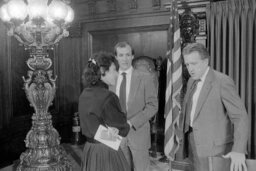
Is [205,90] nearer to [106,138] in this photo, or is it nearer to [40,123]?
[106,138]

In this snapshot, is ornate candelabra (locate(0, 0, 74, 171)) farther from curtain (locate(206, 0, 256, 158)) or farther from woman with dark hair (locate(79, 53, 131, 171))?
curtain (locate(206, 0, 256, 158))

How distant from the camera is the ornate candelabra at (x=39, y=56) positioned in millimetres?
3226

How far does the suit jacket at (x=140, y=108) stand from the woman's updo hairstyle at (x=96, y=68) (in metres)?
0.74

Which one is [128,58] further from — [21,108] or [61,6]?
[21,108]

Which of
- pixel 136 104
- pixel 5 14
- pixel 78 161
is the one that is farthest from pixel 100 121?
pixel 78 161

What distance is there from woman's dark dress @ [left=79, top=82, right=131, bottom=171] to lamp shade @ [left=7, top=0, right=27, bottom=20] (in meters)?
1.64

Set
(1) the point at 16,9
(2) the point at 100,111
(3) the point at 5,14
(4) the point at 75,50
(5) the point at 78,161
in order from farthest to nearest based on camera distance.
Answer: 1. (4) the point at 75,50
2. (5) the point at 78,161
3. (3) the point at 5,14
4. (1) the point at 16,9
5. (2) the point at 100,111

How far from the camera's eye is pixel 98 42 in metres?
5.02

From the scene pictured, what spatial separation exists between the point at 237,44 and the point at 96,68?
2.26m

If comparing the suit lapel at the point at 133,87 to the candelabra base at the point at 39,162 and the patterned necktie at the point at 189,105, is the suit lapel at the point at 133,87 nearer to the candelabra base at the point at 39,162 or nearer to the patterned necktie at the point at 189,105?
the patterned necktie at the point at 189,105

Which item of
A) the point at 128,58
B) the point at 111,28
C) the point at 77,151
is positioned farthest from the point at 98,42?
the point at 128,58

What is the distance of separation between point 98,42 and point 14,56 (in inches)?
56.4

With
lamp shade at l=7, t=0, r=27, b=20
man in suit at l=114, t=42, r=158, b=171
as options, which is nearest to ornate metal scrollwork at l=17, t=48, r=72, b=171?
lamp shade at l=7, t=0, r=27, b=20

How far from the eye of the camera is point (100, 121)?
2.06 meters
